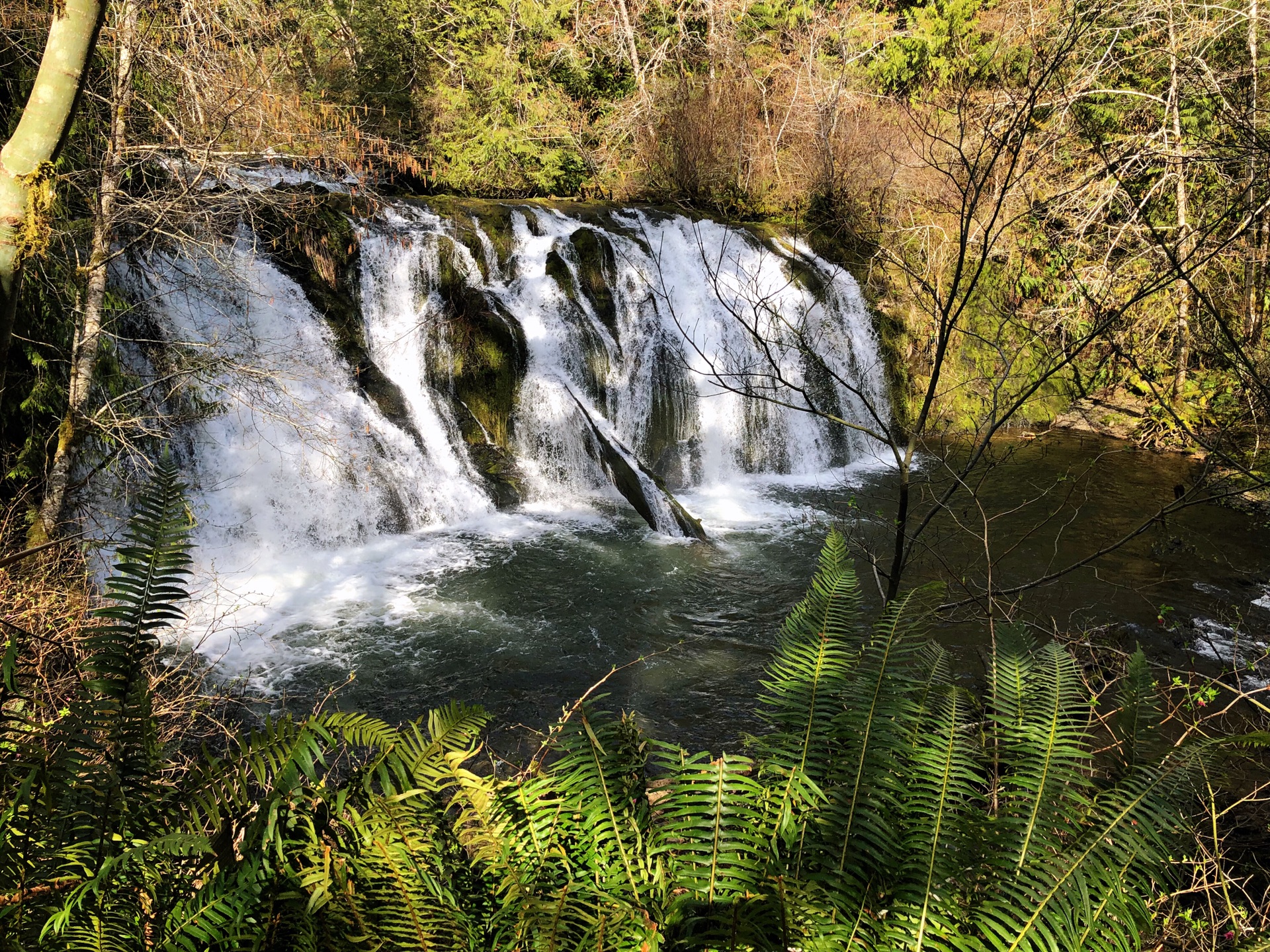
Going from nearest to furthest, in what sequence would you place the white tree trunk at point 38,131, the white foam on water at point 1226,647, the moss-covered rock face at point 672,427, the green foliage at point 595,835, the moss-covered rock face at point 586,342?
the green foliage at point 595,835
the white tree trunk at point 38,131
the white foam on water at point 1226,647
the moss-covered rock face at point 586,342
the moss-covered rock face at point 672,427

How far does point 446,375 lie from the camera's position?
10195mm

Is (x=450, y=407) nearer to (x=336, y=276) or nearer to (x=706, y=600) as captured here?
(x=336, y=276)

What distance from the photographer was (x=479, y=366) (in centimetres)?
1032

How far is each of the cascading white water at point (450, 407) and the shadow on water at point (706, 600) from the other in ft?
1.55

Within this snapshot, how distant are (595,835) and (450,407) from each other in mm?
9105

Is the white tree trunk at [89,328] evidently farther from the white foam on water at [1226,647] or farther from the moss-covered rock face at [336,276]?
the white foam on water at [1226,647]

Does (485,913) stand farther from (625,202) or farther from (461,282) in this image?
(625,202)

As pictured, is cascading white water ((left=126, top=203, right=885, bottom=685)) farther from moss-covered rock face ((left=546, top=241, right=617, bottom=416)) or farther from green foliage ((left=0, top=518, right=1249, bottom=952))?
green foliage ((left=0, top=518, right=1249, bottom=952))

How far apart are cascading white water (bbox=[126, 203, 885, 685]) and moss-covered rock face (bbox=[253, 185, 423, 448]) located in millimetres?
112

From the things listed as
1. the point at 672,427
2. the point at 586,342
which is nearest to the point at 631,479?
the point at 672,427

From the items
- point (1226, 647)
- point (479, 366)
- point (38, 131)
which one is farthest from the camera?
point (479, 366)

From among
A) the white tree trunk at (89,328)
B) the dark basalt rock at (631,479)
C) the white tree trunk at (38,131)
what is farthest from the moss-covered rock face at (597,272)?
the white tree trunk at (38,131)

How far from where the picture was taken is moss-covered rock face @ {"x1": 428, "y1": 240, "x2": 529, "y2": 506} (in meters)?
10.1

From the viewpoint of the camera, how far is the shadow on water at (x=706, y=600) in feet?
19.6
